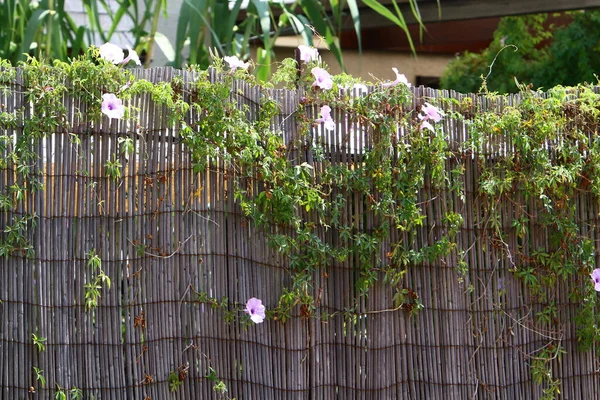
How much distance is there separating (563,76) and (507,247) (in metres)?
3.34

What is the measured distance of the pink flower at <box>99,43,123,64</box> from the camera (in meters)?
2.78

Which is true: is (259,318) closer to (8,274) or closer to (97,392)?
(97,392)

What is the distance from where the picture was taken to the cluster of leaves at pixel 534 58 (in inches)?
239

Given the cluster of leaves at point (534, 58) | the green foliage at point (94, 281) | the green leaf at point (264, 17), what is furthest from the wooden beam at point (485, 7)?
the green foliage at point (94, 281)

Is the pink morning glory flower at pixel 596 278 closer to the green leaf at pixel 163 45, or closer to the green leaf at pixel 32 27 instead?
the green leaf at pixel 163 45

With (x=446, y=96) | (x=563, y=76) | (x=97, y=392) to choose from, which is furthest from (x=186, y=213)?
(x=563, y=76)

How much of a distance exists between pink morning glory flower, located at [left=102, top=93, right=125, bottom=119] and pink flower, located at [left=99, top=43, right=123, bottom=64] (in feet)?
0.43

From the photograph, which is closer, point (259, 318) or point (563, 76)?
point (259, 318)

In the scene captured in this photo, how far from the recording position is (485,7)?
19.2ft

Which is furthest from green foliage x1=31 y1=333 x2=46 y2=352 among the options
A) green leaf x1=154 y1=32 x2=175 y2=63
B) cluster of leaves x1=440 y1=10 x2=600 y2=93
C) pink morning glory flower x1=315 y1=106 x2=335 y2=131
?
cluster of leaves x1=440 y1=10 x2=600 y2=93

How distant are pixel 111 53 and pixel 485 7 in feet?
12.2

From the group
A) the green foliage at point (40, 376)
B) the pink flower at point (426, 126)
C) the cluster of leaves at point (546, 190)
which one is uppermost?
the pink flower at point (426, 126)

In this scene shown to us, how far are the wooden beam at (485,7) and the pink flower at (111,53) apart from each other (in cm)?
314

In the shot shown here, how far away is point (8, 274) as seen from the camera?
8.98 ft
